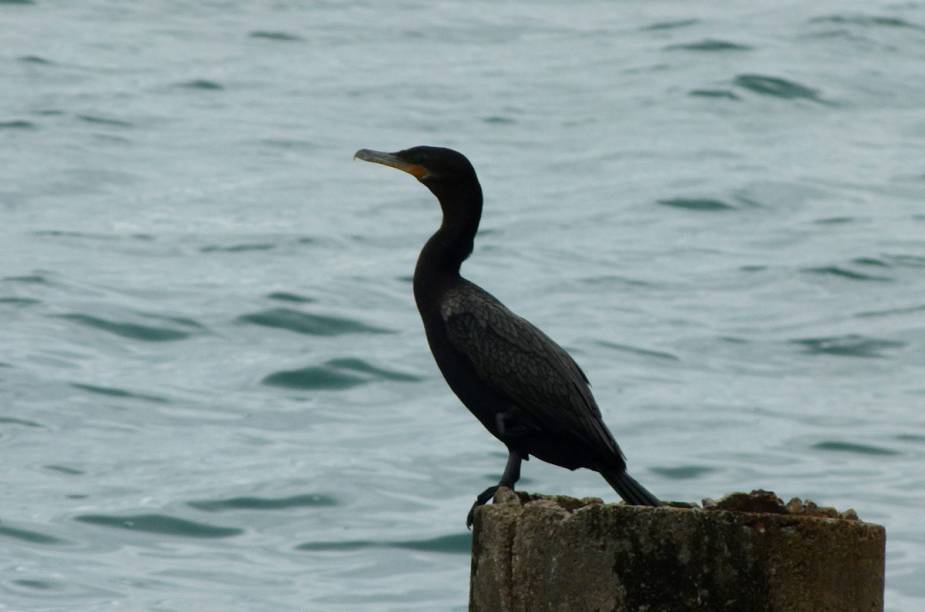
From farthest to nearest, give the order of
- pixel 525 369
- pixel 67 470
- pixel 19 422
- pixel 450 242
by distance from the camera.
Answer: pixel 19 422 → pixel 67 470 → pixel 450 242 → pixel 525 369

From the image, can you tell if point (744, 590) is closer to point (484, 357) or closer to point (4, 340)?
point (484, 357)

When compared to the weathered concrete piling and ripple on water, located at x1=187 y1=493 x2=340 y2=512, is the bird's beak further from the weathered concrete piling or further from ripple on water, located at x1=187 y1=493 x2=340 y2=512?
ripple on water, located at x1=187 y1=493 x2=340 y2=512

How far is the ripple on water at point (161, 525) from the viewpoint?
16625 mm

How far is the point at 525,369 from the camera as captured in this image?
23.7 feet

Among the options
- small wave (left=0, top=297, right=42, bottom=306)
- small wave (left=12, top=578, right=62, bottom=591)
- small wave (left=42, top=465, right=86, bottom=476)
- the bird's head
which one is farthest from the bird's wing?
small wave (left=0, top=297, right=42, bottom=306)

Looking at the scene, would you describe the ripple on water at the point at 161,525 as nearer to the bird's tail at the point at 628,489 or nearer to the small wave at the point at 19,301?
the small wave at the point at 19,301

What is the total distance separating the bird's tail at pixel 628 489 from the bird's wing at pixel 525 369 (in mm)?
83

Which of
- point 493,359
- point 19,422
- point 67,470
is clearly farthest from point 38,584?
point 493,359

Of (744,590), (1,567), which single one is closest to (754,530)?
(744,590)

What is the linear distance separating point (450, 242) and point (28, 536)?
31.3ft

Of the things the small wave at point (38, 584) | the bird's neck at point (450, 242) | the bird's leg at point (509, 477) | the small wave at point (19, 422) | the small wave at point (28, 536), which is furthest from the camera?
the small wave at point (19, 422)

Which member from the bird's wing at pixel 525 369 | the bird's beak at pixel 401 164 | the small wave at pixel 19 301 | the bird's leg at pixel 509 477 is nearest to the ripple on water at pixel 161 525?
the small wave at pixel 19 301

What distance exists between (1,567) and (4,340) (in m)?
6.99

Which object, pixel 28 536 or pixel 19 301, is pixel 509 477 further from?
pixel 19 301
